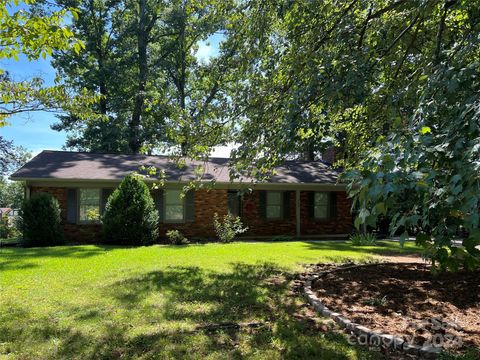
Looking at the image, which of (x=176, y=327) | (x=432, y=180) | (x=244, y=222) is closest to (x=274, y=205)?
(x=244, y=222)

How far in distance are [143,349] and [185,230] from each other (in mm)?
11700

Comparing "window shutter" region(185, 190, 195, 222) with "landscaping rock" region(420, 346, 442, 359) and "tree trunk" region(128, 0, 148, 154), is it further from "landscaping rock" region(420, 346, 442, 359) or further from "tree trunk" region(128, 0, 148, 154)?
"landscaping rock" region(420, 346, 442, 359)

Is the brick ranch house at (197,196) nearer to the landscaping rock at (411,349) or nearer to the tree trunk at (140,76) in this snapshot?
the tree trunk at (140,76)

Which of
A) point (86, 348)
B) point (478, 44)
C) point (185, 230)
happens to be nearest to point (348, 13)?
point (478, 44)

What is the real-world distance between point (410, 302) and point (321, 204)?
12341mm

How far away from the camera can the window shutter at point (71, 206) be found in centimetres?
1470

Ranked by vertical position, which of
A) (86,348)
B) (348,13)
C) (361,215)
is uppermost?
(348,13)

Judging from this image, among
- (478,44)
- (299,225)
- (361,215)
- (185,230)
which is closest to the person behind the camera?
(361,215)

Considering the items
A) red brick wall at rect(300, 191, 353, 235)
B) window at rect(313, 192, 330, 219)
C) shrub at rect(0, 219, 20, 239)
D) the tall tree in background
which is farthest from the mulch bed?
the tall tree in background

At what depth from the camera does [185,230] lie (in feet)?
51.9

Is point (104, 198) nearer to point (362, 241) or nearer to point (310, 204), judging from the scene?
point (310, 204)

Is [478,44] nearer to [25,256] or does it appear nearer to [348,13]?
[348,13]

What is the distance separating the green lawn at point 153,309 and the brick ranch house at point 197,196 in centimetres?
524

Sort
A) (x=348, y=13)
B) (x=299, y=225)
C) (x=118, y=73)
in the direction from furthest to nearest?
1. (x=118, y=73)
2. (x=299, y=225)
3. (x=348, y=13)
